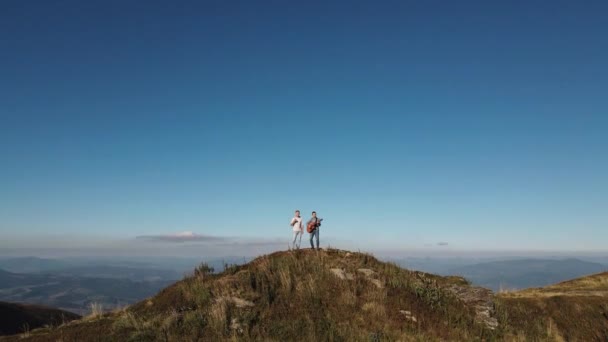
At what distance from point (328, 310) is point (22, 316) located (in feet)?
116

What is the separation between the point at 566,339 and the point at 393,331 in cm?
909

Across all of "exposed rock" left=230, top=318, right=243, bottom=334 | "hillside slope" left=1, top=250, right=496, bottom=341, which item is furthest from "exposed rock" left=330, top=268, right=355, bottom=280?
"exposed rock" left=230, top=318, right=243, bottom=334

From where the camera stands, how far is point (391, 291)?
18.9 metres

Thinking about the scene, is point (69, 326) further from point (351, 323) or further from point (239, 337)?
point (351, 323)

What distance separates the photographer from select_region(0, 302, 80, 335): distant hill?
34344 mm

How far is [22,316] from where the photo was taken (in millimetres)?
37719

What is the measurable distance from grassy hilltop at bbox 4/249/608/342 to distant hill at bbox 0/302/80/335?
21821mm

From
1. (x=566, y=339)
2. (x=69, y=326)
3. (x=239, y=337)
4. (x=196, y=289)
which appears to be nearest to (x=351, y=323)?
(x=239, y=337)

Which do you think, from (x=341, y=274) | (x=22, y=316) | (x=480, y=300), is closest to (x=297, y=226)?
(x=341, y=274)

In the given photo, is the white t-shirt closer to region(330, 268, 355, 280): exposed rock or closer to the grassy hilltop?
the grassy hilltop

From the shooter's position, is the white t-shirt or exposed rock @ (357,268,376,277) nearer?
exposed rock @ (357,268,376,277)

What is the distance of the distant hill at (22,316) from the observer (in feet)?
113

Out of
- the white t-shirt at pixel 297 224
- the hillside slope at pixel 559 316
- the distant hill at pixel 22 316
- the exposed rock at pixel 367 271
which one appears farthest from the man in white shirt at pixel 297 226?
the distant hill at pixel 22 316

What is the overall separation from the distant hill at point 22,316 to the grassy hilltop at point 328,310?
2182 centimetres
